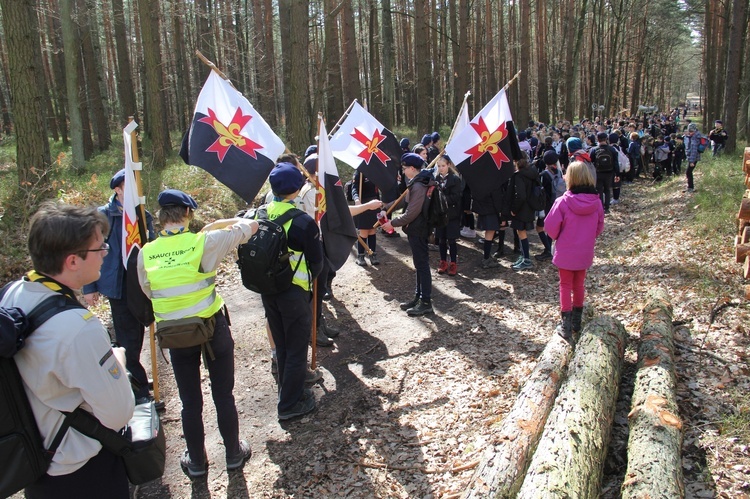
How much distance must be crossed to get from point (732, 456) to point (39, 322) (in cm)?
474

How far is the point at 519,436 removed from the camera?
3869mm

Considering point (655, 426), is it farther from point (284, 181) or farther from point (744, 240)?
point (744, 240)

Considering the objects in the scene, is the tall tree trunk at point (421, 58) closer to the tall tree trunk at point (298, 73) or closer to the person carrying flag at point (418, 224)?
the tall tree trunk at point (298, 73)

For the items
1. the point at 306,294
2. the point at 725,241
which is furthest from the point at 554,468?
the point at 725,241

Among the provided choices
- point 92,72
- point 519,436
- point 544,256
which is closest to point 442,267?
point 544,256

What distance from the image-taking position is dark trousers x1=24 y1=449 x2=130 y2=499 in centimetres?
235

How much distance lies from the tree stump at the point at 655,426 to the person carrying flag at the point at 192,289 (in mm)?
3035

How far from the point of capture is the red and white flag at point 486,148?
802 centimetres

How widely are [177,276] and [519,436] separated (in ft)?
9.26

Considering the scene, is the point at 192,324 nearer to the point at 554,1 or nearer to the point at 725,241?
the point at 725,241

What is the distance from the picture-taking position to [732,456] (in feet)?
12.9

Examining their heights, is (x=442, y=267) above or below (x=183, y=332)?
below

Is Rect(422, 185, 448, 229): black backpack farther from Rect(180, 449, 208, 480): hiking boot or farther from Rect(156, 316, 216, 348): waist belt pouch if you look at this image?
Rect(180, 449, 208, 480): hiking boot

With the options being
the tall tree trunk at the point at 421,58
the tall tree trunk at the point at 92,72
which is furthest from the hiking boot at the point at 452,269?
the tall tree trunk at the point at 92,72
